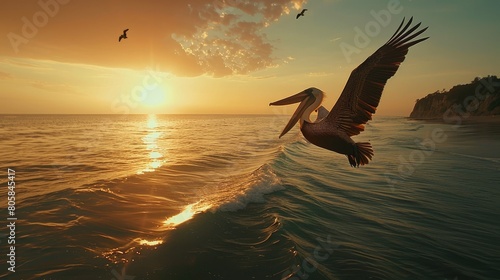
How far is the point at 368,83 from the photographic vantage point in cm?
378

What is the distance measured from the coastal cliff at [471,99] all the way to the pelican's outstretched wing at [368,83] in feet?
258

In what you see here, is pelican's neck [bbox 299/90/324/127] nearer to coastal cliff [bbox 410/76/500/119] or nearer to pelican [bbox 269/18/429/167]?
pelican [bbox 269/18/429/167]

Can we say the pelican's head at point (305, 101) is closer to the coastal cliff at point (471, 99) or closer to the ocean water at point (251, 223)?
the ocean water at point (251, 223)

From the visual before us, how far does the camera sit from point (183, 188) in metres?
12.0

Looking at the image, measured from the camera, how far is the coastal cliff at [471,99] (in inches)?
2514

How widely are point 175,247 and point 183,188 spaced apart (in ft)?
18.1

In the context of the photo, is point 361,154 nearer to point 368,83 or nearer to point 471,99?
point 368,83

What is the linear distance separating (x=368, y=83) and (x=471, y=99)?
92.0 m

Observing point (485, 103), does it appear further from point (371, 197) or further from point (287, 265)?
point (287, 265)

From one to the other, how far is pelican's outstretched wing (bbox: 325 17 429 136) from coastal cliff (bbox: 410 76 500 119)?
78654mm

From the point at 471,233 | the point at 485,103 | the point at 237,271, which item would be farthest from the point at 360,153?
the point at 485,103

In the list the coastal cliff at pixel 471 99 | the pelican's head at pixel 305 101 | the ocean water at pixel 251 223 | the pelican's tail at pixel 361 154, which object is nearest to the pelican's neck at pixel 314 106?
the pelican's head at pixel 305 101

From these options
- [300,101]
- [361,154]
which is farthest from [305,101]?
[361,154]

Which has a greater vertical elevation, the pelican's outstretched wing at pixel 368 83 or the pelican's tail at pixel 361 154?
the pelican's outstretched wing at pixel 368 83
